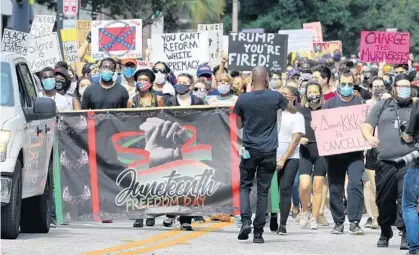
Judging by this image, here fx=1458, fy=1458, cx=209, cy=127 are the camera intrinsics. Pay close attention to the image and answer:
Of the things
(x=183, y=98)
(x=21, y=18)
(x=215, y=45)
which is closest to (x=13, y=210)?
(x=183, y=98)

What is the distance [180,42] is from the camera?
26453 mm

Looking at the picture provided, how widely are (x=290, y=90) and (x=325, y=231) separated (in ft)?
5.67

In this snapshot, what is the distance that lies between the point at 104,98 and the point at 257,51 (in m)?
6.20

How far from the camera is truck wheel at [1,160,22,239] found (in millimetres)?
13461

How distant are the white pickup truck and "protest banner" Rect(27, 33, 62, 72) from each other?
25.8ft

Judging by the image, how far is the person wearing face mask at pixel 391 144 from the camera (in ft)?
46.5

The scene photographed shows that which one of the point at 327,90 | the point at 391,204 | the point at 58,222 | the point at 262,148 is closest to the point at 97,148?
the point at 58,222

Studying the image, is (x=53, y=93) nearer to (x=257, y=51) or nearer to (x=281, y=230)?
(x=281, y=230)

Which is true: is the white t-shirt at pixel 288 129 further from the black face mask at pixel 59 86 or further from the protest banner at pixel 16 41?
the protest banner at pixel 16 41

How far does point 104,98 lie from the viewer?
57.2 feet

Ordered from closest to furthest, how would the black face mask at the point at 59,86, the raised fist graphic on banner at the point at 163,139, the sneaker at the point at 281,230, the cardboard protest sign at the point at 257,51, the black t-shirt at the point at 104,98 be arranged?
1. the sneaker at the point at 281,230
2. the raised fist graphic on banner at the point at 163,139
3. the black t-shirt at the point at 104,98
4. the black face mask at the point at 59,86
5. the cardboard protest sign at the point at 257,51

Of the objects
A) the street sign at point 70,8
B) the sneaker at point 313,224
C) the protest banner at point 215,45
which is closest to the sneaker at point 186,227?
the sneaker at point 313,224

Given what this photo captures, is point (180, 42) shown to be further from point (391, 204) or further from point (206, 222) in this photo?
point (391, 204)

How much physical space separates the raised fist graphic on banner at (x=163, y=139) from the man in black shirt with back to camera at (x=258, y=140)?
1.42 metres
